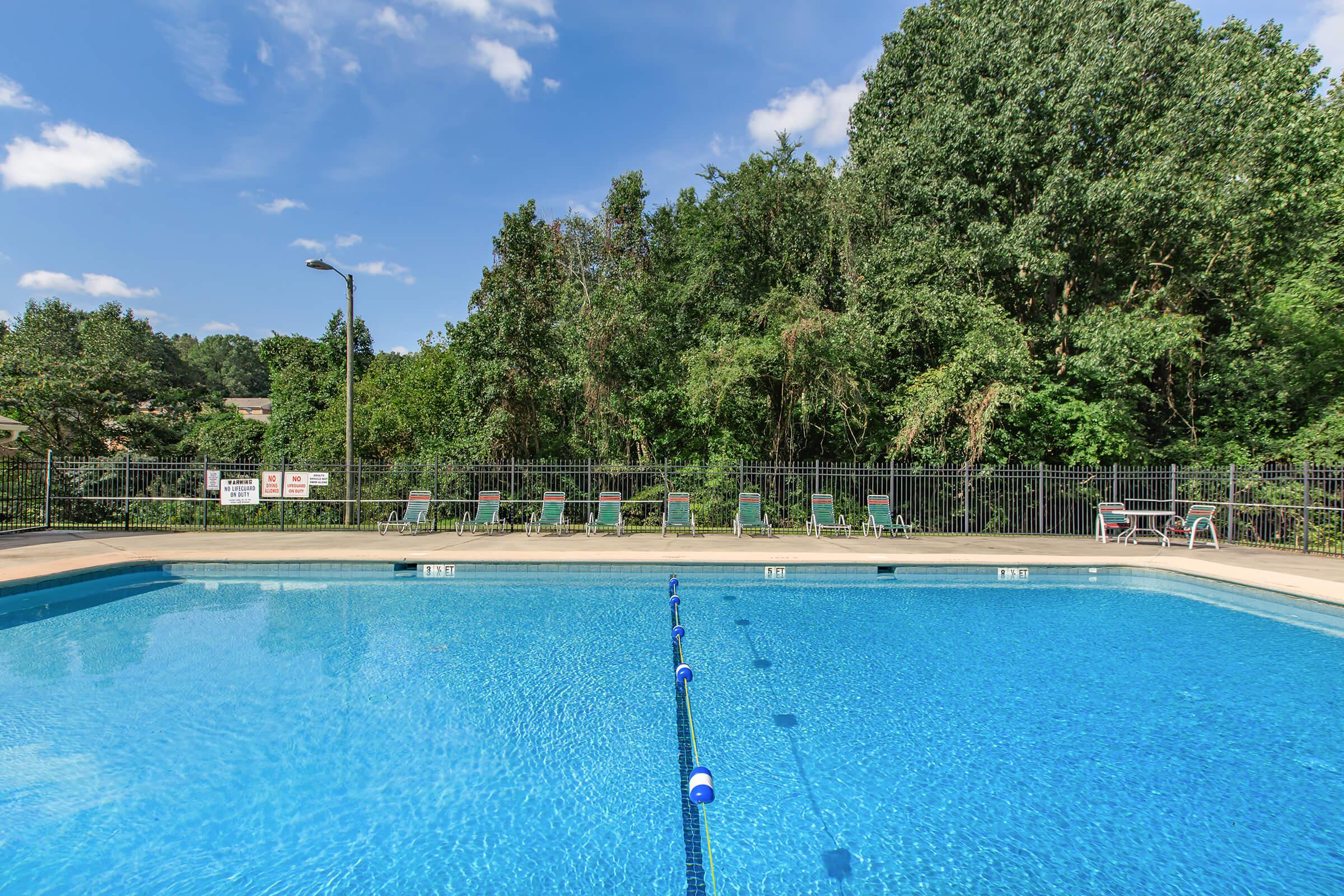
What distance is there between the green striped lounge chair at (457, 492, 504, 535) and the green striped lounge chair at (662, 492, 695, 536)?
3.91 meters

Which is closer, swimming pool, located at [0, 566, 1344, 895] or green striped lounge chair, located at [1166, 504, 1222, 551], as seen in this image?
swimming pool, located at [0, 566, 1344, 895]

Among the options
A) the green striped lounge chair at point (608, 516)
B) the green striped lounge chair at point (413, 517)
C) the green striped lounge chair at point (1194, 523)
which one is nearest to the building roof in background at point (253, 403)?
the green striped lounge chair at point (413, 517)

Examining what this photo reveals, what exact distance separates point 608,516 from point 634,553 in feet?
9.90

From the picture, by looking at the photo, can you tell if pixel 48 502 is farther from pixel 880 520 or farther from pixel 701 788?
pixel 880 520

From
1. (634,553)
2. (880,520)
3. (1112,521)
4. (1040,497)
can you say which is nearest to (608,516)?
(634,553)

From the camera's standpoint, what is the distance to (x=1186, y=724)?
16.3 ft

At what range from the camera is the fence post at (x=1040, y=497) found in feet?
47.1

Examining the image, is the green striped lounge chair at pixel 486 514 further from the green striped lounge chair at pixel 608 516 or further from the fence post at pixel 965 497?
the fence post at pixel 965 497

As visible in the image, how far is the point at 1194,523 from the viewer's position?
12.2 meters

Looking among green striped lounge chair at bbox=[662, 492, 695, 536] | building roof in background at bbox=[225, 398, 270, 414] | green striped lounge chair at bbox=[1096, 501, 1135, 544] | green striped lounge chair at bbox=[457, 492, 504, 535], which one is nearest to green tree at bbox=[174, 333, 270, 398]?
building roof in background at bbox=[225, 398, 270, 414]

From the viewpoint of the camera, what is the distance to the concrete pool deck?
9375 millimetres

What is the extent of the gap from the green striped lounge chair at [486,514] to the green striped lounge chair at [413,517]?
2.61 ft

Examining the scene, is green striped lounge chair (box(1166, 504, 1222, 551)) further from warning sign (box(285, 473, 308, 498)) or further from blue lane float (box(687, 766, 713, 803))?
warning sign (box(285, 473, 308, 498))

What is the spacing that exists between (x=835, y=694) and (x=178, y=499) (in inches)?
574
